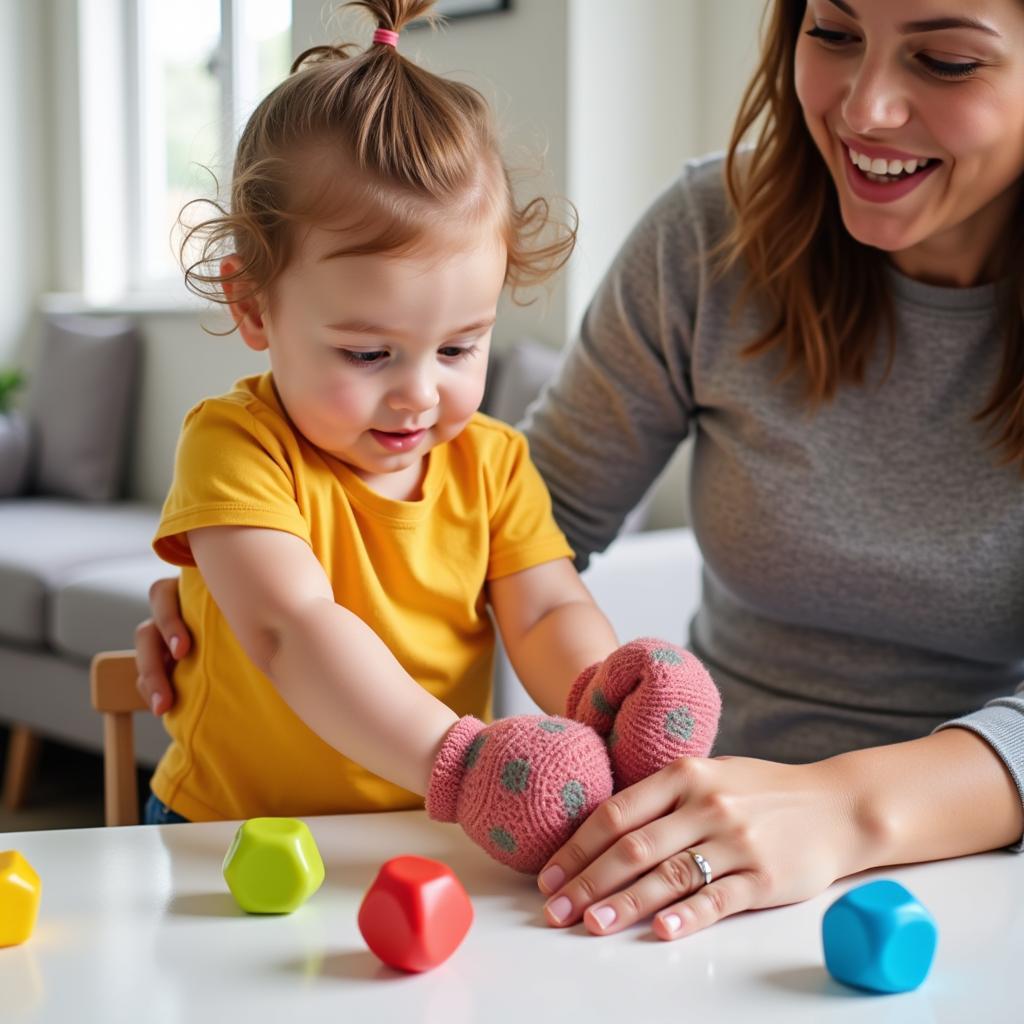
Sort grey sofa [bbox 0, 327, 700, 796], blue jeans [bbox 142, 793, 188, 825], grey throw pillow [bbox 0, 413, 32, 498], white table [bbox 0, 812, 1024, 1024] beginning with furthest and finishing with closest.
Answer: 1. grey throw pillow [bbox 0, 413, 32, 498]
2. grey sofa [bbox 0, 327, 700, 796]
3. blue jeans [bbox 142, 793, 188, 825]
4. white table [bbox 0, 812, 1024, 1024]

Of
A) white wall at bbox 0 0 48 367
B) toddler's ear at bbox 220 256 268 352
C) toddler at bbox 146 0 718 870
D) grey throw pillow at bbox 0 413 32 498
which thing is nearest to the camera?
toddler at bbox 146 0 718 870

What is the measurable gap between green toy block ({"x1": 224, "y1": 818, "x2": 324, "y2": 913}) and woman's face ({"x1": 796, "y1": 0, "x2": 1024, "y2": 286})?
72 centimetres

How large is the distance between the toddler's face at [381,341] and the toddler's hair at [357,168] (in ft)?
0.06

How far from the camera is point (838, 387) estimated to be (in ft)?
4.15

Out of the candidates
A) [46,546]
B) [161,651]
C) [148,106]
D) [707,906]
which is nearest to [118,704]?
[161,651]

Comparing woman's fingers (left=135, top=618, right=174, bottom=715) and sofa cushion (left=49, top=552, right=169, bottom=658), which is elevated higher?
woman's fingers (left=135, top=618, right=174, bottom=715)

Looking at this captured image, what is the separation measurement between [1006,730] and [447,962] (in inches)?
18.3

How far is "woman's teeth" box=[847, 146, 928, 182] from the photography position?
1110 millimetres

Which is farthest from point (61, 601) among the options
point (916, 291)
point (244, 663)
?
point (916, 291)

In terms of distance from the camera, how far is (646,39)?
2.94 m

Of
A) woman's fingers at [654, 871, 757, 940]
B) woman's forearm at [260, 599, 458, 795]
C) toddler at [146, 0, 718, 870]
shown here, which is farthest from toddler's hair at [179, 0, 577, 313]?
woman's fingers at [654, 871, 757, 940]

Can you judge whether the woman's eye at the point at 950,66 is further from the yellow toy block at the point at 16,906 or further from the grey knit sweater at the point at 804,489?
the yellow toy block at the point at 16,906

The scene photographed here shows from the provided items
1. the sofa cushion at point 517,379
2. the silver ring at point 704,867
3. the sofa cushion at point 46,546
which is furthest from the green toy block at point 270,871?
the sofa cushion at point 46,546

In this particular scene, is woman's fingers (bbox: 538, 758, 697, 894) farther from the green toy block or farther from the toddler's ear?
the toddler's ear
